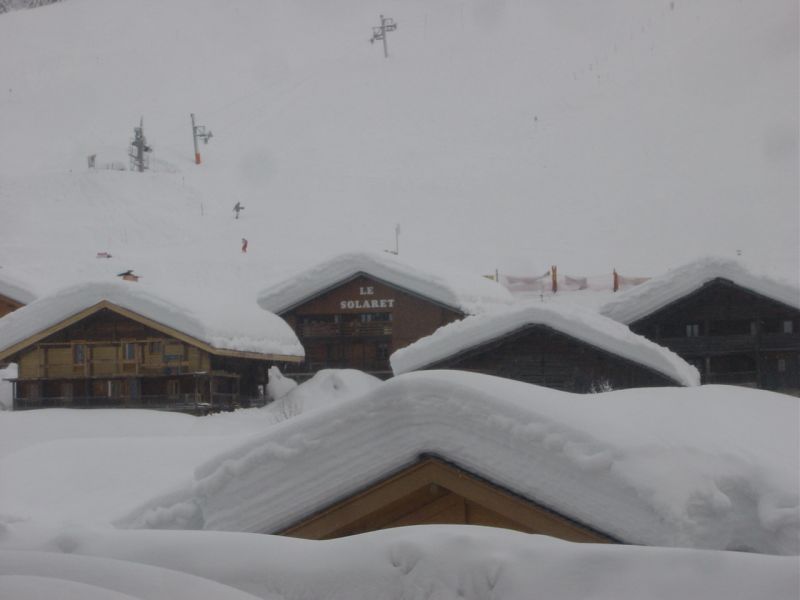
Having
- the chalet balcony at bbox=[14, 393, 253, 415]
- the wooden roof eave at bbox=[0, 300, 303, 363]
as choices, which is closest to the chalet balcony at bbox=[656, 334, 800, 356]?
the wooden roof eave at bbox=[0, 300, 303, 363]

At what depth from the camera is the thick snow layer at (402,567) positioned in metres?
1.97

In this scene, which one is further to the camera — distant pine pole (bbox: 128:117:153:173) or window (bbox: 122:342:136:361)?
distant pine pole (bbox: 128:117:153:173)

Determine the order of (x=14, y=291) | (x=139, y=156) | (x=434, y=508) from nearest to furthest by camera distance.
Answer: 1. (x=434, y=508)
2. (x=14, y=291)
3. (x=139, y=156)

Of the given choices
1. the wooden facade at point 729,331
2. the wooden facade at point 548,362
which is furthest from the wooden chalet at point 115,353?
the wooden facade at point 729,331

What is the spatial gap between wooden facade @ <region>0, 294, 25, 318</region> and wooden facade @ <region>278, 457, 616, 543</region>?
20.6 meters

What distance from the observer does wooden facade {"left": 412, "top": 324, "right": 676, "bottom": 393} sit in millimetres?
12969

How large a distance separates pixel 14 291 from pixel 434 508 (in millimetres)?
20592

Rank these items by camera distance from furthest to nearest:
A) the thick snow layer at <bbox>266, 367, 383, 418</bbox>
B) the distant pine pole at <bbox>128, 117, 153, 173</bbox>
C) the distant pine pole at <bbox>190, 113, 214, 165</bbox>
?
the distant pine pole at <bbox>190, 113, 214, 165</bbox>
the distant pine pole at <bbox>128, 117, 153, 173</bbox>
the thick snow layer at <bbox>266, 367, 383, 418</bbox>

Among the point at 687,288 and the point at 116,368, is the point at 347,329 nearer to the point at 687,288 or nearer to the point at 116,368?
the point at 116,368

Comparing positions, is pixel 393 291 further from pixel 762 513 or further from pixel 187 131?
pixel 187 131

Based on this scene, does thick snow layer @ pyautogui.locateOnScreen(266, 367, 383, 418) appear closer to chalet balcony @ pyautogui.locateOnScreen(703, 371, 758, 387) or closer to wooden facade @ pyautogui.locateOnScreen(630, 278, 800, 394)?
wooden facade @ pyautogui.locateOnScreen(630, 278, 800, 394)

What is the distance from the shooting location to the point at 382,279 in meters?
20.7

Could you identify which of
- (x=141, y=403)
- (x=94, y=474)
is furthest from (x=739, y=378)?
(x=94, y=474)

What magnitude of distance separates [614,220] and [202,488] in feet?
108
